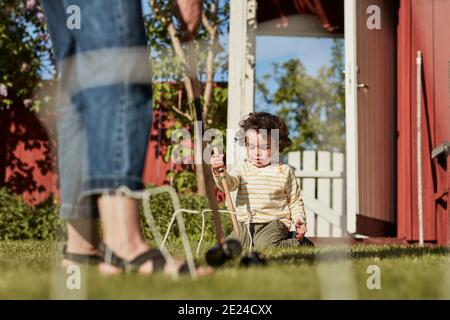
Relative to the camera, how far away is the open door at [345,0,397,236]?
194 inches

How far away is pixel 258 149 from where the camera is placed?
425 centimetres

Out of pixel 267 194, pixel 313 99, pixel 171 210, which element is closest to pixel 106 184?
pixel 267 194

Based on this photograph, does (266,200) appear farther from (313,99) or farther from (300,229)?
(313,99)

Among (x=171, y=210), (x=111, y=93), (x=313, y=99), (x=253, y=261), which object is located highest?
(x=313, y=99)

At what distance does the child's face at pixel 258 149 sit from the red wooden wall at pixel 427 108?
142 centimetres

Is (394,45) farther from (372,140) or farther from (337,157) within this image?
(337,157)

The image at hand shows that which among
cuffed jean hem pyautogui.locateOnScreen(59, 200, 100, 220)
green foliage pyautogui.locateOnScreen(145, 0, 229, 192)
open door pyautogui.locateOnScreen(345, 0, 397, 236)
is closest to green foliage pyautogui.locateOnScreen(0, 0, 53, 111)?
green foliage pyautogui.locateOnScreen(145, 0, 229, 192)

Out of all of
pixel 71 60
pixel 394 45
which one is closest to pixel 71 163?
pixel 71 60

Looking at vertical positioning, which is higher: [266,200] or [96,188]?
[96,188]

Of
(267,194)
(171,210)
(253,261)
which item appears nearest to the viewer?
(253,261)

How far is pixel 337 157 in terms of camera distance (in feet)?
24.5

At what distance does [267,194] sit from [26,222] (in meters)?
3.34

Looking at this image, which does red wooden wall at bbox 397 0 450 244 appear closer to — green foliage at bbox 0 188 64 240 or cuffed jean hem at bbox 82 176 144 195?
green foliage at bbox 0 188 64 240

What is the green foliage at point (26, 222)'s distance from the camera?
6.59m
